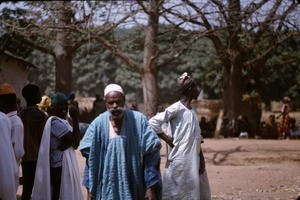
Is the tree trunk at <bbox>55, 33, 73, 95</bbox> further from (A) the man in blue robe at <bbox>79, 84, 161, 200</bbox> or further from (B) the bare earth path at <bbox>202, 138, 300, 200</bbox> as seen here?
(A) the man in blue robe at <bbox>79, 84, 161, 200</bbox>

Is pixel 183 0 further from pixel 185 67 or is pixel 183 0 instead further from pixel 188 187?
pixel 185 67

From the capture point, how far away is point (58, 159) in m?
5.15

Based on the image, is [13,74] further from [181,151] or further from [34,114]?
[181,151]

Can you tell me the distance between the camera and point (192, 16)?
13.3 meters

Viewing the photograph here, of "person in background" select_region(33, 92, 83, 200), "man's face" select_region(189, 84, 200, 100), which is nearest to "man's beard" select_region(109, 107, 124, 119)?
"person in background" select_region(33, 92, 83, 200)

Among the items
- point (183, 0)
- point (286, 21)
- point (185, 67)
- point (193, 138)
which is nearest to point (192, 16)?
point (183, 0)

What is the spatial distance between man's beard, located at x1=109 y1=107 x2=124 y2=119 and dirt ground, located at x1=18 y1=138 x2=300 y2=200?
4.21 m

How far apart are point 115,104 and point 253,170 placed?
7616 mm

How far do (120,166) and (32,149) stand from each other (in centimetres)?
195

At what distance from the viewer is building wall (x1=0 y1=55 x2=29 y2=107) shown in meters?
20.1

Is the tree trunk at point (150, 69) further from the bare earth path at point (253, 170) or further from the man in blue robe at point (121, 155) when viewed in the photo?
the man in blue robe at point (121, 155)

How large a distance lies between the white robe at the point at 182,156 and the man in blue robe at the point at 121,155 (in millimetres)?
1272

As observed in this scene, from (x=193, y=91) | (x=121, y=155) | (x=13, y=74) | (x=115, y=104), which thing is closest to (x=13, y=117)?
(x=115, y=104)

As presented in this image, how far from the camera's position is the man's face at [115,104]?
4.12 meters
